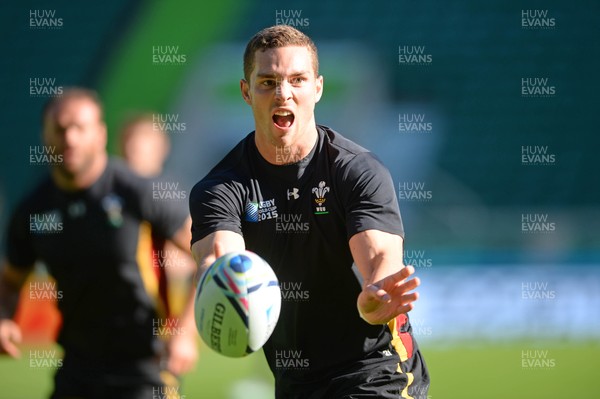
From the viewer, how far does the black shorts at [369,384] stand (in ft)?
12.0

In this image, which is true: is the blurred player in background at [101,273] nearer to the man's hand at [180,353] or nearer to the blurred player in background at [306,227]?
the man's hand at [180,353]

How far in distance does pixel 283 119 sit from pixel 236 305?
1010mm

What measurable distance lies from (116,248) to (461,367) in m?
3.50

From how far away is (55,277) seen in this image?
213 inches

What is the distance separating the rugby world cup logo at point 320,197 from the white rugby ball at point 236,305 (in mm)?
492

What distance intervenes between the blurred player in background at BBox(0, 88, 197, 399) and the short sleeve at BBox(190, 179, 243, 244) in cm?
158

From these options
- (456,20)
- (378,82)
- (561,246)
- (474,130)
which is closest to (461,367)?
(561,246)

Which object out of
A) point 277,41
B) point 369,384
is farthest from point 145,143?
point 369,384

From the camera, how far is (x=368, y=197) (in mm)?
3658

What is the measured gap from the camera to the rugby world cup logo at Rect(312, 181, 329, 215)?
3770 mm

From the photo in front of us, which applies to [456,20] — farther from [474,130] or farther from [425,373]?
[425,373]

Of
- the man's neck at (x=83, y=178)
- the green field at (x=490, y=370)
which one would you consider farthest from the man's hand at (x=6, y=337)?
the green field at (x=490, y=370)

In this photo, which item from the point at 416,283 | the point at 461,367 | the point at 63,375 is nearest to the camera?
the point at 416,283

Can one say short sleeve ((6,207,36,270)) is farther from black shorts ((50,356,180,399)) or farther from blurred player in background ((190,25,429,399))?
blurred player in background ((190,25,429,399))
